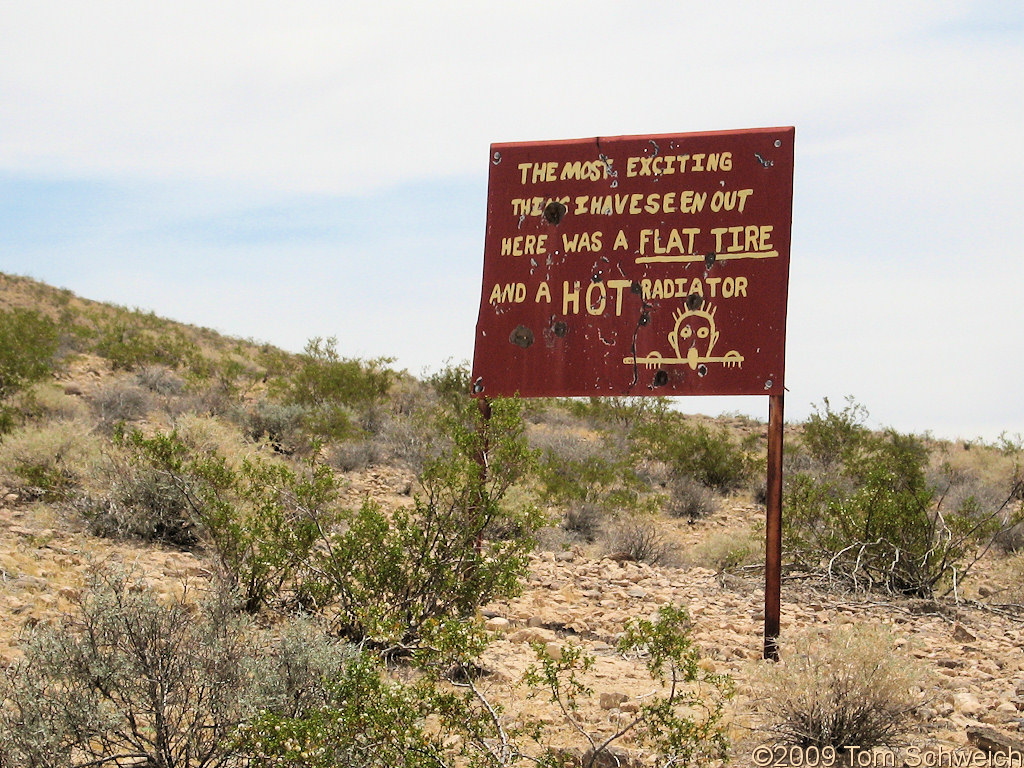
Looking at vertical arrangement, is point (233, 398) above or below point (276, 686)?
above

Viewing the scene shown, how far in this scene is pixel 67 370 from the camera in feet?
63.6

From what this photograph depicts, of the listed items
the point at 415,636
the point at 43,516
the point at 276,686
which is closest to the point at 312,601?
the point at 415,636

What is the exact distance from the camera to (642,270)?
699 cm

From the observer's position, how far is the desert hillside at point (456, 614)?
12.3ft

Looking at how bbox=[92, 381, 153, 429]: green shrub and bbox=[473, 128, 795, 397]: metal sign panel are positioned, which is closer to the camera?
bbox=[473, 128, 795, 397]: metal sign panel

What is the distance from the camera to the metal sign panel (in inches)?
262

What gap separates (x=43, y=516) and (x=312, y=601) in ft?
10.5

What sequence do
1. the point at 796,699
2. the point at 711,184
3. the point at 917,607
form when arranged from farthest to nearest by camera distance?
the point at 917,607
the point at 711,184
the point at 796,699

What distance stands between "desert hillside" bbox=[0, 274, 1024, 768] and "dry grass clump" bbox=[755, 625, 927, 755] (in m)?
0.01

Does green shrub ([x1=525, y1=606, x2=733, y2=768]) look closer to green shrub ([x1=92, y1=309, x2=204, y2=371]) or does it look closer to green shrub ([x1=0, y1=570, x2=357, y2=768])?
green shrub ([x1=0, y1=570, x2=357, y2=768])

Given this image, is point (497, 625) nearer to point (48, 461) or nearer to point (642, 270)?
point (642, 270)

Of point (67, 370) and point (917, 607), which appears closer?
point (917, 607)

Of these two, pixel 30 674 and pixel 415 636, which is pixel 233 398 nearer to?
pixel 415 636

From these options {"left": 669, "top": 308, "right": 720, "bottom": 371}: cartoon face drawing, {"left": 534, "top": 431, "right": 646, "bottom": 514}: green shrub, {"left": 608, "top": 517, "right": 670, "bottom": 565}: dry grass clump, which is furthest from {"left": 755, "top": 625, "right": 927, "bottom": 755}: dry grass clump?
{"left": 534, "top": 431, "right": 646, "bottom": 514}: green shrub
